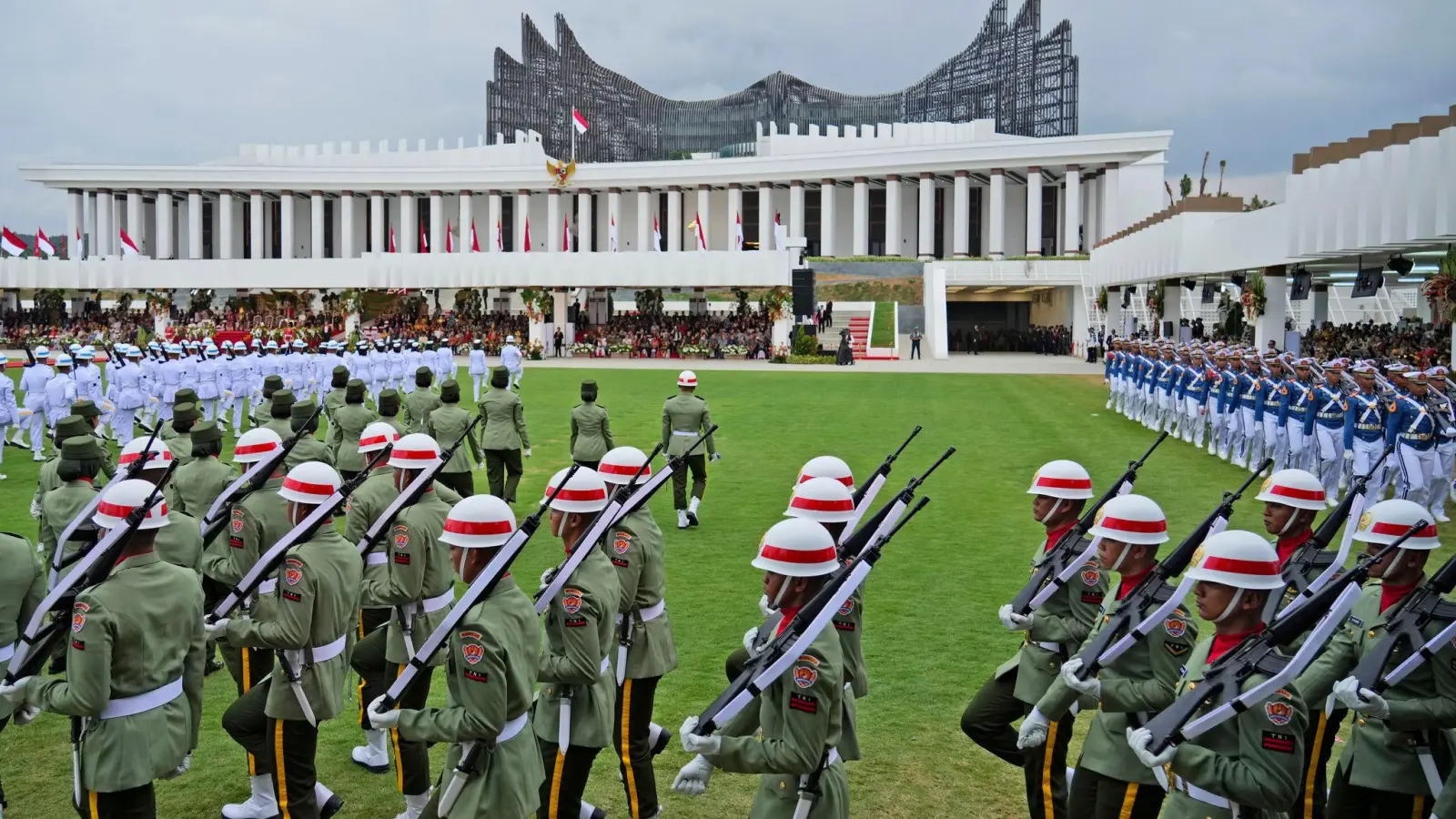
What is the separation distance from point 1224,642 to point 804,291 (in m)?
45.4

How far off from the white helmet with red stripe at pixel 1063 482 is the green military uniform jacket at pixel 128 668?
4.25 metres

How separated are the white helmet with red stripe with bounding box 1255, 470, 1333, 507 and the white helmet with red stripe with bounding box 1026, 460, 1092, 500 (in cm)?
128

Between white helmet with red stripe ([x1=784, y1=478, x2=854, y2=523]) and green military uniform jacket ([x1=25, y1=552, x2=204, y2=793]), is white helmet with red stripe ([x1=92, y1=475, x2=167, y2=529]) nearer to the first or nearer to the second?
green military uniform jacket ([x1=25, y1=552, x2=204, y2=793])

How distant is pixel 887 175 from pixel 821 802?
232 ft

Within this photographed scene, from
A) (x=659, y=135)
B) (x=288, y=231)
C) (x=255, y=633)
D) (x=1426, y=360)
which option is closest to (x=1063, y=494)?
(x=255, y=633)

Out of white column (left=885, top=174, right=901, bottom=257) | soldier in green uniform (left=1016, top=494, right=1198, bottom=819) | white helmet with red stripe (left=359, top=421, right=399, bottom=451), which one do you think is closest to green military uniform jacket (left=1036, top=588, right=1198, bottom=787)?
soldier in green uniform (left=1016, top=494, right=1198, bottom=819)

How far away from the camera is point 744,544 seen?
13.0 metres

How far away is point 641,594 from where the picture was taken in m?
6.39

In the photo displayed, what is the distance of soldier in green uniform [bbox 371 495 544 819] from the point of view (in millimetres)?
4430

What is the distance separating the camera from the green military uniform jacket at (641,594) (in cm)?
622

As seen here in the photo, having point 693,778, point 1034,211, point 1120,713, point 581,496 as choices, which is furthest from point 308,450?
point 1034,211

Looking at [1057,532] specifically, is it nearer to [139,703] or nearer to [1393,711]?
[1393,711]

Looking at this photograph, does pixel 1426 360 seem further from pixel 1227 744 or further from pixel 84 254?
pixel 84 254

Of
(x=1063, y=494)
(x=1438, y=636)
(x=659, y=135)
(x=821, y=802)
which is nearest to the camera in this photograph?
(x=821, y=802)
